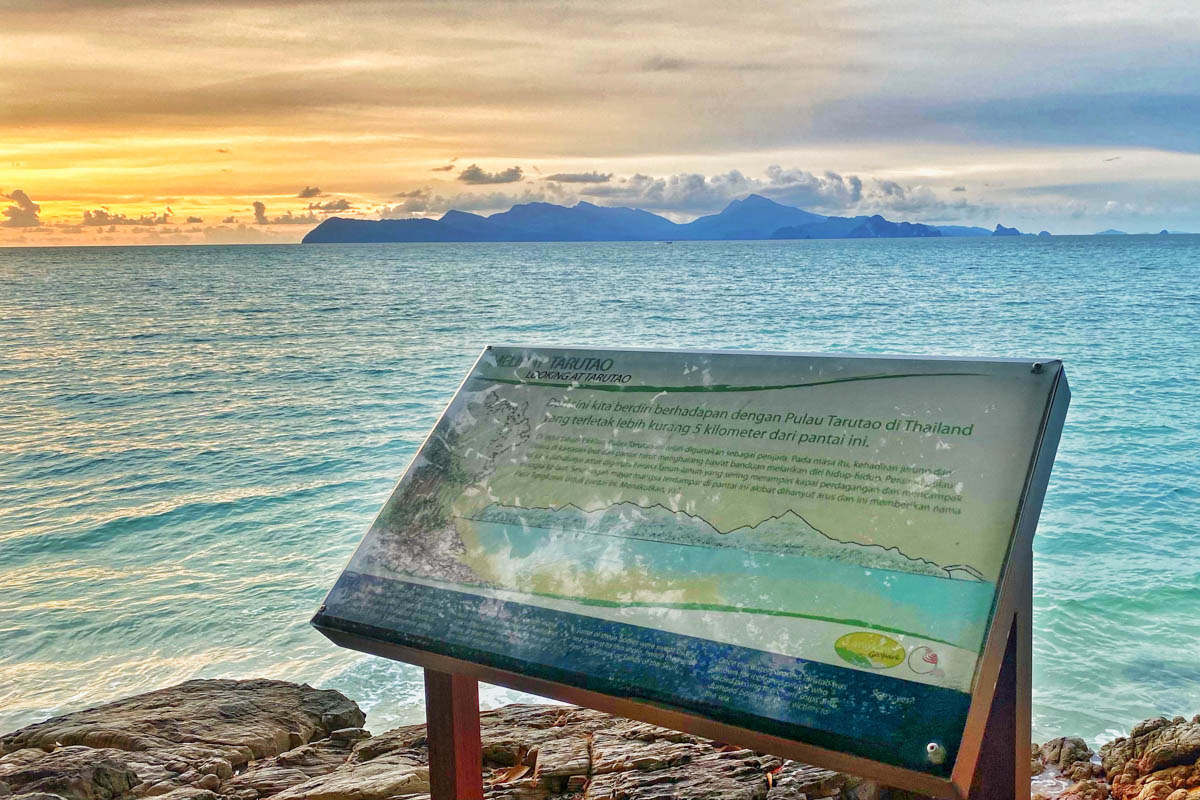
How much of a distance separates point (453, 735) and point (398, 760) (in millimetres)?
1768

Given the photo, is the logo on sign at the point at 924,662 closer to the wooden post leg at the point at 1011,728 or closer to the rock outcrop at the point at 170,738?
the wooden post leg at the point at 1011,728

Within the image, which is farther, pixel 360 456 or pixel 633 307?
pixel 633 307

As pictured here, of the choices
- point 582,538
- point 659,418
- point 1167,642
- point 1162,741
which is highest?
point 659,418

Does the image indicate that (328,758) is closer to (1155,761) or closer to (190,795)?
(190,795)

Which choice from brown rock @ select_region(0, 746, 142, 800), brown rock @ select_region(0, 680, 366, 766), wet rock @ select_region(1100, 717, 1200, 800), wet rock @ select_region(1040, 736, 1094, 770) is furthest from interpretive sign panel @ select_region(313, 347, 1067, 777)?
wet rock @ select_region(1040, 736, 1094, 770)

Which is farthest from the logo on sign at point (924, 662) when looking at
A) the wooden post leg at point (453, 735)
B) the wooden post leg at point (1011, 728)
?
the wooden post leg at point (453, 735)

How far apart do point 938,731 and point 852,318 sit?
37.3m

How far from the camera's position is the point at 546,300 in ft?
162

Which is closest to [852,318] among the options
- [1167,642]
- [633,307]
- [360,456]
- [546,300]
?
[633,307]

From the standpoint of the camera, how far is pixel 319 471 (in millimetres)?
13562

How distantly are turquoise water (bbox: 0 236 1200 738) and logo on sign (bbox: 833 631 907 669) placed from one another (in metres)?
1.24

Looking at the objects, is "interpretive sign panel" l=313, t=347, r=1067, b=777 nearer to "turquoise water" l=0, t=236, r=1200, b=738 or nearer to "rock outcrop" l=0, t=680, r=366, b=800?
"turquoise water" l=0, t=236, r=1200, b=738

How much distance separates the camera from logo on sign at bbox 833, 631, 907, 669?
6.06 feet

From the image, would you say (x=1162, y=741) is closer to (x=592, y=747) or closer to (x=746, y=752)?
(x=746, y=752)
